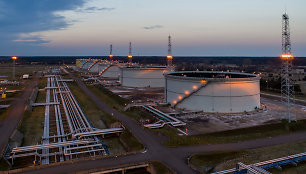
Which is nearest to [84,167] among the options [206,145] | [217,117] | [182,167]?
[182,167]

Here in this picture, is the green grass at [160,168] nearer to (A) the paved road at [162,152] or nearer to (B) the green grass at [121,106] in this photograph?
(A) the paved road at [162,152]

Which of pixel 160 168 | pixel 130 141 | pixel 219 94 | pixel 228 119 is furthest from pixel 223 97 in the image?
pixel 160 168

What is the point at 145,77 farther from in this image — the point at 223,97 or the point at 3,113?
the point at 3,113

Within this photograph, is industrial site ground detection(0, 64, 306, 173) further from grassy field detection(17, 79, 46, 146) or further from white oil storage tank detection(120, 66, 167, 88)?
white oil storage tank detection(120, 66, 167, 88)

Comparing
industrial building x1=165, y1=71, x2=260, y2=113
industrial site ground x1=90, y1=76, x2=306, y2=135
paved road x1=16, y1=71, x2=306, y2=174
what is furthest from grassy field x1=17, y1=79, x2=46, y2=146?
industrial building x1=165, y1=71, x2=260, y2=113

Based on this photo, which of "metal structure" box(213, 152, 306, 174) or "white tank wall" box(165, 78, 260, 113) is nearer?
"metal structure" box(213, 152, 306, 174)

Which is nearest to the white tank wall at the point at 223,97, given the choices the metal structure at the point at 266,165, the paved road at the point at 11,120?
the metal structure at the point at 266,165

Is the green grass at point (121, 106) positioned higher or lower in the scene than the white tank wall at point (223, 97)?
lower
